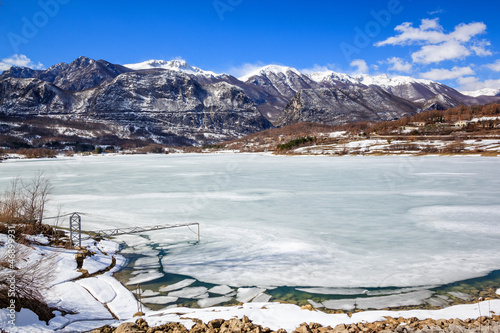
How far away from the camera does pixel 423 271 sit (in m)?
9.74

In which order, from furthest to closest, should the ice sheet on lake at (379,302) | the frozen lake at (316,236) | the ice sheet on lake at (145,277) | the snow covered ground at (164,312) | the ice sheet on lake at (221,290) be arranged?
the frozen lake at (316,236) → the ice sheet on lake at (145,277) → the ice sheet on lake at (221,290) → the ice sheet on lake at (379,302) → the snow covered ground at (164,312)

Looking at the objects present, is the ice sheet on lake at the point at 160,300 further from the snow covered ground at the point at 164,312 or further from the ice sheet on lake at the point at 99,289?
the ice sheet on lake at the point at 99,289

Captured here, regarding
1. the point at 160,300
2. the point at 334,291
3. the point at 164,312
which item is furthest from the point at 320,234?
the point at 164,312

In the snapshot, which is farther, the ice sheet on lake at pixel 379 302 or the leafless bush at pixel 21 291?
the ice sheet on lake at pixel 379 302

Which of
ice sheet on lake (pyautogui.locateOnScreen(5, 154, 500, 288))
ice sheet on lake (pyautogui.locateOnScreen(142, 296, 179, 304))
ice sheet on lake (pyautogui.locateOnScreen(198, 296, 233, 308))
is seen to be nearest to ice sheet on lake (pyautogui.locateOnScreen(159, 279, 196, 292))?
ice sheet on lake (pyautogui.locateOnScreen(5, 154, 500, 288))

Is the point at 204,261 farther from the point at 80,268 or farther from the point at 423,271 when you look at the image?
the point at 423,271

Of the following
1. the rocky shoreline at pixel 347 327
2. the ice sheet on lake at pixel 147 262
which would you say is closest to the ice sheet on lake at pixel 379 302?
the rocky shoreline at pixel 347 327

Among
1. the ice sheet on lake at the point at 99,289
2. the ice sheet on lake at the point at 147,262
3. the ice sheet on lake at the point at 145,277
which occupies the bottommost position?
the ice sheet on lake at the point at 145,277

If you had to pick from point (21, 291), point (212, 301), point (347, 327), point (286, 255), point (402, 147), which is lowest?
point (212, 301)

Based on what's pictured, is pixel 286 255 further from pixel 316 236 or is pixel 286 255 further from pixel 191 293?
pixel 191 293

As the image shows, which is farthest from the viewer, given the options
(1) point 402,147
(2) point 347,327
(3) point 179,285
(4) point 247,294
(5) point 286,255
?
(1) point 402,147

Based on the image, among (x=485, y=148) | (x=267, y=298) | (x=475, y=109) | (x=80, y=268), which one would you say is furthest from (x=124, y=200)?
(x=475, y=109)

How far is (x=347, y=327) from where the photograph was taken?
6270 mm

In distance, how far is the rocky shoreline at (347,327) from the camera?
5.98 m
